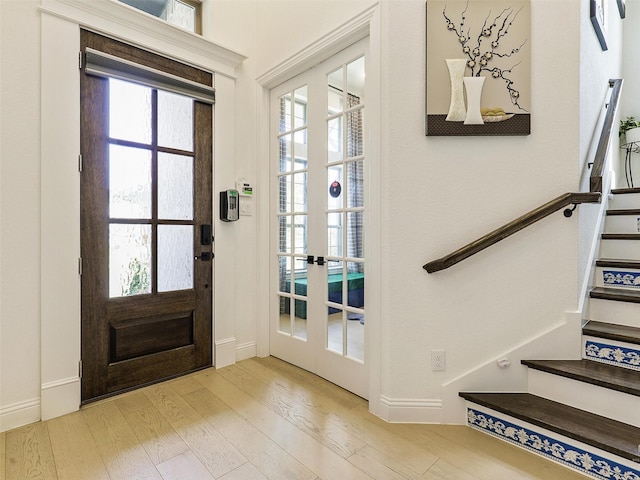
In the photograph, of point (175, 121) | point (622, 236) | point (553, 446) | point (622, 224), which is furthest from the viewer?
point (622, 224)

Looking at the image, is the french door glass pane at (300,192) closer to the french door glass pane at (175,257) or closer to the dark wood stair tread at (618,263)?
the french door glass pane at (175,257)

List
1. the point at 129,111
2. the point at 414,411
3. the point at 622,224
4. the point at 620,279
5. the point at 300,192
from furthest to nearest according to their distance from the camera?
1. the point at 300,192
2. the point at 622,224
3. the point at 129,111
4. the point at 620,279
5. the point at 414,411

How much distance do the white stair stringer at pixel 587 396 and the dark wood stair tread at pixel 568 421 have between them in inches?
1.1

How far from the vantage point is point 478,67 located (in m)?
1.82

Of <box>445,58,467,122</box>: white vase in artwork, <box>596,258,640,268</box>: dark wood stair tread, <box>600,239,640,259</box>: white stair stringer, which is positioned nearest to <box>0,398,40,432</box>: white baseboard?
<box>445,58,467,122</box>: white vase in artwork

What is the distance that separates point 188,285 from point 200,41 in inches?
73.3

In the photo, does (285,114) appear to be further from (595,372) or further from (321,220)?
(595,372)

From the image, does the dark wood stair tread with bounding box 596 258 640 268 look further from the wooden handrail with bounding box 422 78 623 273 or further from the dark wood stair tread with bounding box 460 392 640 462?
the dark wood stair tread with bounding box 460 392 640 462

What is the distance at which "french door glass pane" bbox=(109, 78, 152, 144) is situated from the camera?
216 cm

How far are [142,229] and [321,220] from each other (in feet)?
4.18

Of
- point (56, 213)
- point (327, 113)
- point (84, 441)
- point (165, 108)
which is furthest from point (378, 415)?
point (165, 108)

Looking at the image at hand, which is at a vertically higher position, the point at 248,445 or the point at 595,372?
the point at 595,372

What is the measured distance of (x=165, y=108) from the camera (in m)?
2.39

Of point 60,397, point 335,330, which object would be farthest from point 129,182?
point 335,330
